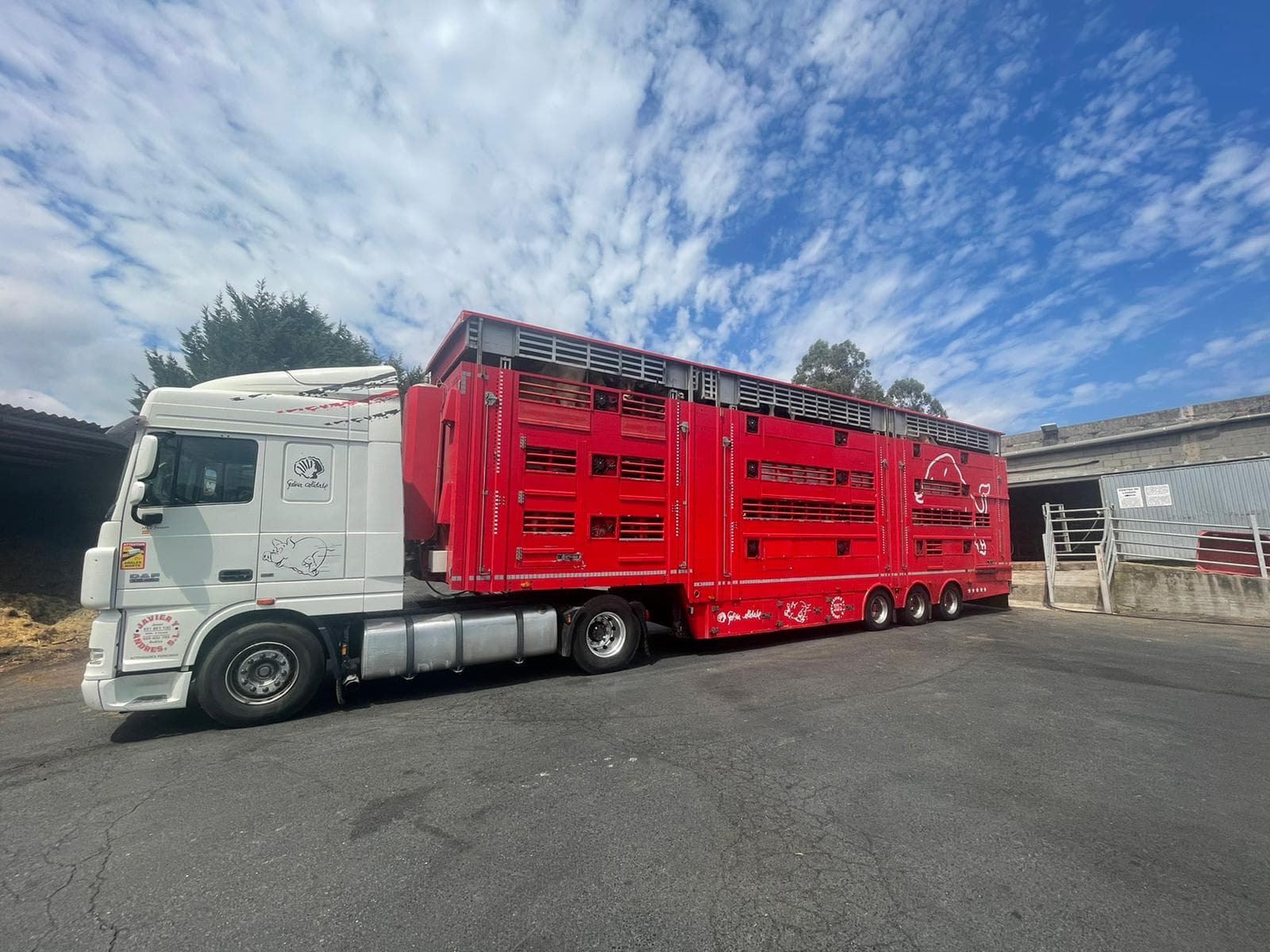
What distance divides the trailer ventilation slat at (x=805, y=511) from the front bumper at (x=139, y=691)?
6.71 m

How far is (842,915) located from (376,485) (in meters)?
5.40

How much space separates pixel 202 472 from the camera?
553 centimetres

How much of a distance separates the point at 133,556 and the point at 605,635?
485 cm

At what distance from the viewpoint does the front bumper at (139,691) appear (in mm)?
4941

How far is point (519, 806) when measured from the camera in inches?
147

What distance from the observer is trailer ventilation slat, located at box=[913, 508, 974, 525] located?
11.4 metres

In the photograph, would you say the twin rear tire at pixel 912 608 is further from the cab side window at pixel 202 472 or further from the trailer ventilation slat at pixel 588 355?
the cab side window at pixel 202 472

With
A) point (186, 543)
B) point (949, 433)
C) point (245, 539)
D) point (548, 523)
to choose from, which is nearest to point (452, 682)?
point (548, 523)

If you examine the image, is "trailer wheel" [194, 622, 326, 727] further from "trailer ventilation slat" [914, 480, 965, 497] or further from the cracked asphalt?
"trailer ventilation slat" [914, 480, 965, 497]

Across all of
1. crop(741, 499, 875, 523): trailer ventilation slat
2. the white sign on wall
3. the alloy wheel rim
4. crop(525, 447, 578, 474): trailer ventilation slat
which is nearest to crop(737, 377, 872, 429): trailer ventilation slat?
crop(741, 499, 875, 523): trailer ventilation slat

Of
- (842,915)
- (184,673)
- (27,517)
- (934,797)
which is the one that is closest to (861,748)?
(934,797)

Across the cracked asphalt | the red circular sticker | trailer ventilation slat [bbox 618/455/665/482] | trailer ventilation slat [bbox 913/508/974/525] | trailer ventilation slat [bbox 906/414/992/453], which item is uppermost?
trailer ventilation slat [bbox 906/414/992/453]

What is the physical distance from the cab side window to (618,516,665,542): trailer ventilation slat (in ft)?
13.2

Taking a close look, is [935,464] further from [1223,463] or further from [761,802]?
[1223,463]
